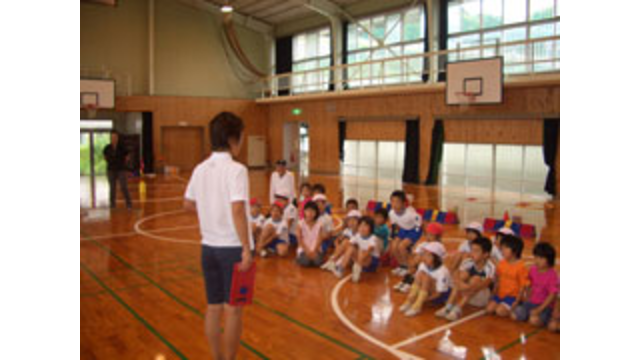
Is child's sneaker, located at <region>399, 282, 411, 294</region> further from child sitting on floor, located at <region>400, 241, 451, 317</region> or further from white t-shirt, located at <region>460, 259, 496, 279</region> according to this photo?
white t-shirt, located at <region>460, 259, 496, 279</region>

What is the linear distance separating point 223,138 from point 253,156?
21.8 metres

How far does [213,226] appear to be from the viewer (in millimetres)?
3160

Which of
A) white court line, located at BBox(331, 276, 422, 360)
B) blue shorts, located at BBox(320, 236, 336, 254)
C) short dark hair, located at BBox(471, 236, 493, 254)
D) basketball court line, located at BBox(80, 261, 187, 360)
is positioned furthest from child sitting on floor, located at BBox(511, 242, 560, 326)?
basketball court line, located at BBox(80, 261, 187, 360)

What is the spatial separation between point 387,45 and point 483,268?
15.9m

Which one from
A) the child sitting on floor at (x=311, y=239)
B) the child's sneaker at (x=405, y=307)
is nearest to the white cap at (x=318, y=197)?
the child sitting on floor at (x=311, y=239)

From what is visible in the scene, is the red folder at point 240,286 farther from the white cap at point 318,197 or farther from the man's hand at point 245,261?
the white cap at point 318,197

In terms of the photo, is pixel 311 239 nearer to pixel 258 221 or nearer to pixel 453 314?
pixel 258 221

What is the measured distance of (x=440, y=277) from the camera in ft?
17.0

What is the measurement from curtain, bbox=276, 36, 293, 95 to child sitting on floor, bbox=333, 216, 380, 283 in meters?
18.7

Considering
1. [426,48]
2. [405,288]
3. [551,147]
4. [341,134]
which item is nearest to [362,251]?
[405,288]

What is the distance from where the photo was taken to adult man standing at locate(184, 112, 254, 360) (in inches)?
122

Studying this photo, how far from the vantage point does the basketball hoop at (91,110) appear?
18248 mm

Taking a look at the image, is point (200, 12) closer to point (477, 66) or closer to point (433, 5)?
point (433, 5)

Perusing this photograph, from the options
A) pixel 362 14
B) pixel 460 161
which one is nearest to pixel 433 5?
pixel 362 14
